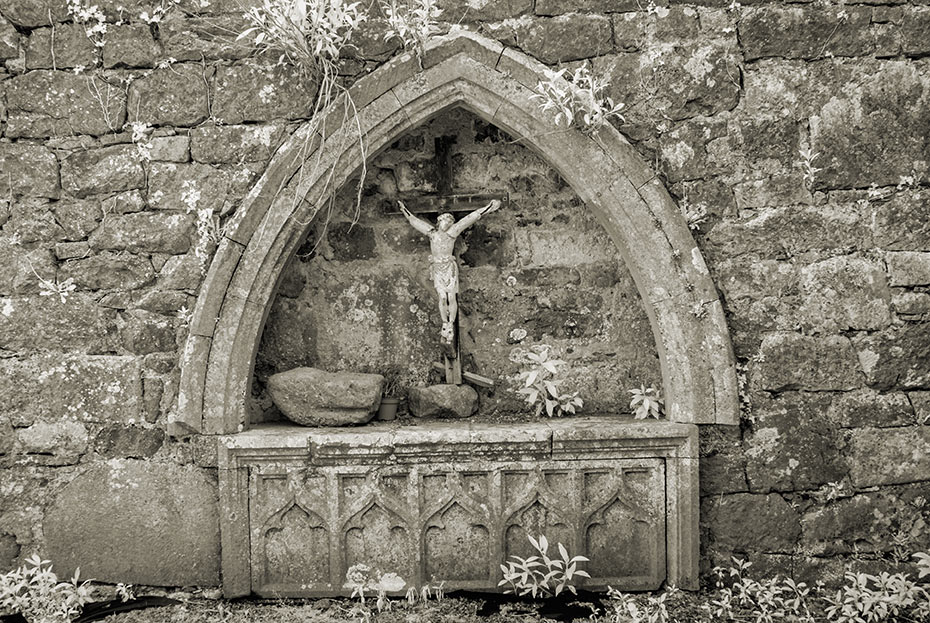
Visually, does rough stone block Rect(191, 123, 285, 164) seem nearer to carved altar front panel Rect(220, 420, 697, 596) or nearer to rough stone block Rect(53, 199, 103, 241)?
rough stone block Rect(53, 199, 103, 241)

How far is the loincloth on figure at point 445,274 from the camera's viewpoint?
348cm

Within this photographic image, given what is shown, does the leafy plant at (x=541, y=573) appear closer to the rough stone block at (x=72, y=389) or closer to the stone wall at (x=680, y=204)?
the stone wall at (x=680, y=204)

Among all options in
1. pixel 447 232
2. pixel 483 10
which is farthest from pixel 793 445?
pixel 483 10

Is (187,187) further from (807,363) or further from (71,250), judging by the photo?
(807,363)

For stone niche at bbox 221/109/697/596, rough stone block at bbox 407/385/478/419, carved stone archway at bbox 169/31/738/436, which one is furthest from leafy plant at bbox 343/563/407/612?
carved stone archway at bbox 169/31/738/436

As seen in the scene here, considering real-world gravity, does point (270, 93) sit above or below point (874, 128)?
above

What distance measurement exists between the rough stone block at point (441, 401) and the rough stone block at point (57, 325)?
61.5 inches

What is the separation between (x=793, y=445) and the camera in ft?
10.2

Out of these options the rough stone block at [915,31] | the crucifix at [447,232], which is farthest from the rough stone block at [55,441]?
the rough stone block at [915,31]

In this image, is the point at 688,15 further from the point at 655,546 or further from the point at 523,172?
the point at 655,546

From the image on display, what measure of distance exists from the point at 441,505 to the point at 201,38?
2607mm

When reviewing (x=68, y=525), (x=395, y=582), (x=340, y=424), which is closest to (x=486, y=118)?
(x=340, y=424)

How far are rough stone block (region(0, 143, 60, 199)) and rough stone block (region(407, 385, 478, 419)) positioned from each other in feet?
6.88

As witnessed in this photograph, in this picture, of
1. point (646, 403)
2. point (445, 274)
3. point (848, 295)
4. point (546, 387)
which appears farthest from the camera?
point (546, 387)
